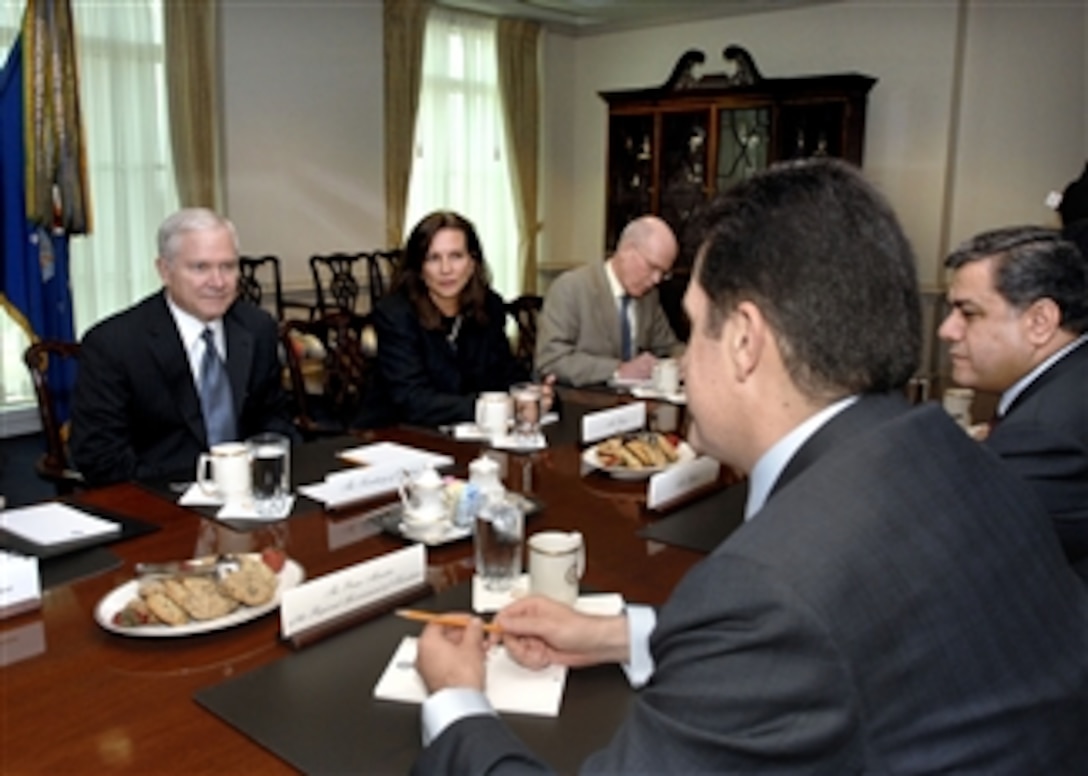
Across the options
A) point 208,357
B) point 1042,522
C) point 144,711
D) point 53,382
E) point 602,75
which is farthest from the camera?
point 602,75

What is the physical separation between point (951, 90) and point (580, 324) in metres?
3.36

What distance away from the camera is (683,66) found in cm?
593

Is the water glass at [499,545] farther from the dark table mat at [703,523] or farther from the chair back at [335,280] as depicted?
the chair back at [335,280]

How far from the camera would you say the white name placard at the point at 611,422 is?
219 centimetres

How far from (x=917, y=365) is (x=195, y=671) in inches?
33.7

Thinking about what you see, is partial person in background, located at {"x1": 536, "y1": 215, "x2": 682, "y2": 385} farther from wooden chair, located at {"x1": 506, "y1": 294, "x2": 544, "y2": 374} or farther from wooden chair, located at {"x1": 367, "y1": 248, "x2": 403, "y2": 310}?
wooden chair, located at {"x1": 367, "y1": 248, "x2": 403, "y2": 310}

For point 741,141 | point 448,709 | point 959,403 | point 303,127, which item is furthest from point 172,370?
point 741,141

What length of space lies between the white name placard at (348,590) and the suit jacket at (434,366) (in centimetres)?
116

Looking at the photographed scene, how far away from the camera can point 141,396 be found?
220 centimetres

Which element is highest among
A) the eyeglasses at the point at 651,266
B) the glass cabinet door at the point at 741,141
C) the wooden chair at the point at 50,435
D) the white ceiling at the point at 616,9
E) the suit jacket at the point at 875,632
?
the white ceiling at the point at 616,9

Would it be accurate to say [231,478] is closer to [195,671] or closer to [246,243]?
[195,671]

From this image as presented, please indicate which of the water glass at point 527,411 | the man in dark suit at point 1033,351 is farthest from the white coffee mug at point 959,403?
the water glass at point 527,411

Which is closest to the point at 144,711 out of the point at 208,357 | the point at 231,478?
the point at 231,478

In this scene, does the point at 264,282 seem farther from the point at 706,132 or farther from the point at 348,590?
the point at 348,590
